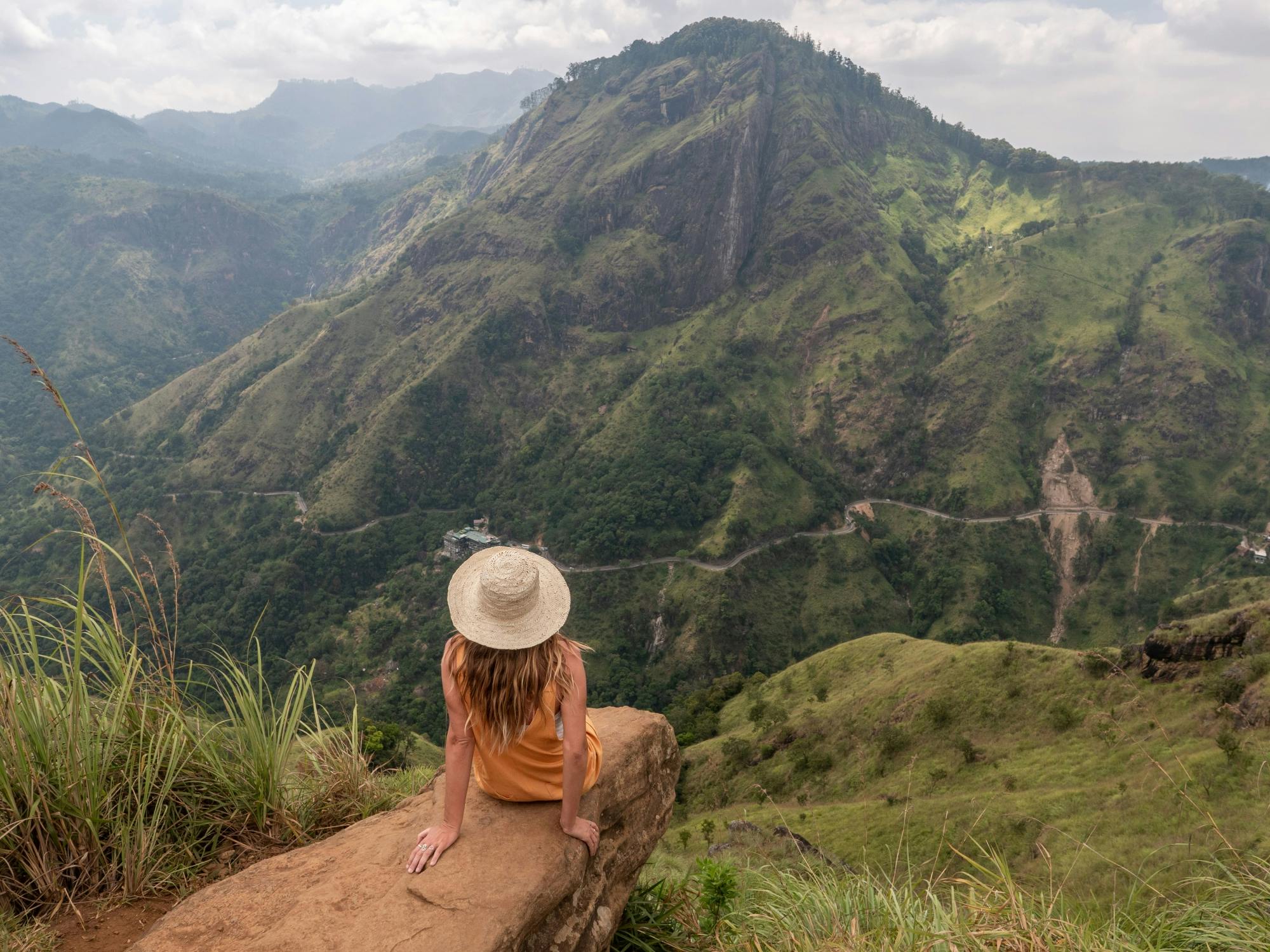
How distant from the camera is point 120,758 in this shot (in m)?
4.95

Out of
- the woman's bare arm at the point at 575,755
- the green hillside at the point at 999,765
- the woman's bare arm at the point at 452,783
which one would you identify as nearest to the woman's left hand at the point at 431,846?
the woman's bare arm at the point at 452,783

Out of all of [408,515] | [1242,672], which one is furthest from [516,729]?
[408,515]

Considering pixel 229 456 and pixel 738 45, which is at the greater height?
pixel 738 45

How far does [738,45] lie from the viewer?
186625 millimetres

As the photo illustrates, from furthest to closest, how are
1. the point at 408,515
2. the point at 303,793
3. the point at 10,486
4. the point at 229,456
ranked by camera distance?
the point at 10,486, the point at 229,456, the point at 408,515, the point at 303,793

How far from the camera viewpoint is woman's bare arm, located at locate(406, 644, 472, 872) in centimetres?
441

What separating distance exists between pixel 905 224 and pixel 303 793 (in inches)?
6875

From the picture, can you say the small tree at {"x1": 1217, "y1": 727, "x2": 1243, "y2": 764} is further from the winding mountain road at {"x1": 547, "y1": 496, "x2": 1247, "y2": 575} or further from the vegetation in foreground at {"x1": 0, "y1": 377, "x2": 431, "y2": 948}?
the winding mountain road at {"x1": 547, "y1": 496, "x2": 1247, "y2": 575}

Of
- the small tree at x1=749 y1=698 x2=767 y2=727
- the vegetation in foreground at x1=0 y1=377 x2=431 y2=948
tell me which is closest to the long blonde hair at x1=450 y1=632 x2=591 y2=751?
the vegetation in foreground at x1=0 y1=377 x2=431 y2=948

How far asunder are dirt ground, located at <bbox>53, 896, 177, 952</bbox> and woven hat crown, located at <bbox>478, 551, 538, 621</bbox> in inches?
120

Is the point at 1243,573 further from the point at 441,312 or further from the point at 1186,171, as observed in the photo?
the point at 441,312

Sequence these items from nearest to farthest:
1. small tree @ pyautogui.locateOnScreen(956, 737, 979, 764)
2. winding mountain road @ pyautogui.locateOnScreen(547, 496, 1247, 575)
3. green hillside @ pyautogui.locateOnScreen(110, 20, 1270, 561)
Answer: small tree @ pyautogui.locateOnScreen(956, 737, 979, 764) < winding mountain road @ pyautogui.locateOnScreen(547, 496, 1247, 575) < green hillside @ pyautogui.locateOnScreen(110, 20, 1270, 561)

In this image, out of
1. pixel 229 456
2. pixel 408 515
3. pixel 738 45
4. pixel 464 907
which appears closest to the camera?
pixel 464 907

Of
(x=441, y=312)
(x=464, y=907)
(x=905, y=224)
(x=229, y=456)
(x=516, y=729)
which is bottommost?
(x=229, y=456)
